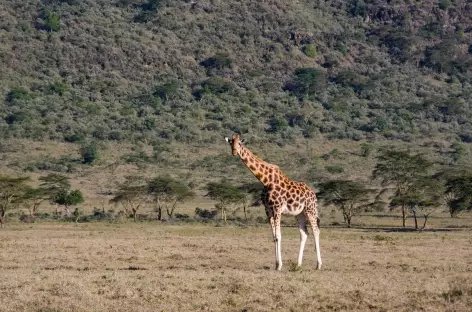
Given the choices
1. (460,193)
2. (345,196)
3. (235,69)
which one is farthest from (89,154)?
(235,69)

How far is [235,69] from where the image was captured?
116188 mm

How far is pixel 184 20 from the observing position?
126 metres

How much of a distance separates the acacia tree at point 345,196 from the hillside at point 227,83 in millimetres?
18045

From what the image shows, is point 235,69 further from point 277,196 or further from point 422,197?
point 277,196

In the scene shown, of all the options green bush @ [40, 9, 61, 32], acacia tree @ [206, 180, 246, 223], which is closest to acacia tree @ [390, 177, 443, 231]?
acacia tree @ [206, 180, 246, 223]

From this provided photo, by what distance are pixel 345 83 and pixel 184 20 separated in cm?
2489

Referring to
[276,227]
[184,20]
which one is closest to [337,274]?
[276,227]

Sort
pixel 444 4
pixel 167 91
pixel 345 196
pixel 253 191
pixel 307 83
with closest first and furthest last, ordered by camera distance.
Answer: pixel 345 196 < pixel 253 191 < pixel 167 91 < pixel 307 83 < pixel 444 4

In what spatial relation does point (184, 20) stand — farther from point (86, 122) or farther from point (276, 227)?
point (276, 227)

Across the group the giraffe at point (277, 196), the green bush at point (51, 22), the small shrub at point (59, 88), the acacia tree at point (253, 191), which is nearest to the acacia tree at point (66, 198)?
the acacia tree at point (253, 191)

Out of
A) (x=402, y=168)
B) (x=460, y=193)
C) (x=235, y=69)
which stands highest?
(x=235, y=69)

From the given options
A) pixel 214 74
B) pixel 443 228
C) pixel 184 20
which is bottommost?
pixel 443 228

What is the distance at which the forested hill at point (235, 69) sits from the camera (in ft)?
311

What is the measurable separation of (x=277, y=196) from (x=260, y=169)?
0.69 m
